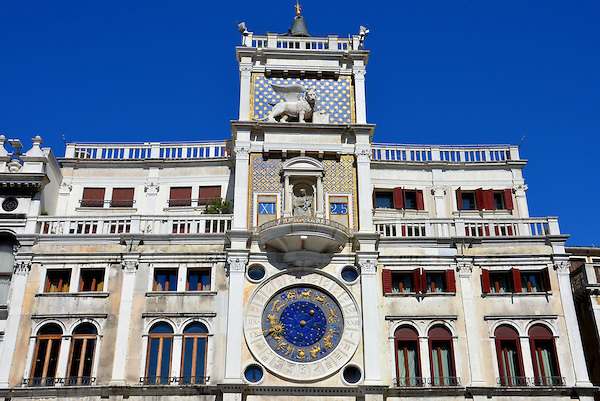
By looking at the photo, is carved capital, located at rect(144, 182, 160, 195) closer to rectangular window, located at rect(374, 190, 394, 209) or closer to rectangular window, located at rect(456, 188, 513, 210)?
rectangular window, located at rect(374, 190, 394, 209)

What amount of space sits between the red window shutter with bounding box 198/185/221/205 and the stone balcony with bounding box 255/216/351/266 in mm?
5913

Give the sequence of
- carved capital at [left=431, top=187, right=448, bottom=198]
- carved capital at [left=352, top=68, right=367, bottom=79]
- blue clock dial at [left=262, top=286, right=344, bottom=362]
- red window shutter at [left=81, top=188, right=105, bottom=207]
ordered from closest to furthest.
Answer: blue clock dial at [left=262, top=286, right=344, bottom=362] < carved capital at [left=352, top=68, right=367, bottom=79] < red window shutter at [left=81, top=188, right=105, bottom=207] < carved capital at [left=431, top=187, right=448, bottom=198]

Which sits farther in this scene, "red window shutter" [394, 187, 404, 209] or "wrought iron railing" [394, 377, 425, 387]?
"red window shutter" [394, 187, 404, 209]

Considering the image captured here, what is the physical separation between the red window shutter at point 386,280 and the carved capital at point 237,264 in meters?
6.44

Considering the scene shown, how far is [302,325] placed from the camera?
3366cm

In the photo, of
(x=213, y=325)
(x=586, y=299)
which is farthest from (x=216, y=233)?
(x=586, y=299)

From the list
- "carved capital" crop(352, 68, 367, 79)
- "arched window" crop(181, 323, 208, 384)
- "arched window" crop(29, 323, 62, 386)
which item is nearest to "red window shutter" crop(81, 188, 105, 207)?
"arched window" crop(29, 323, 62, 386)

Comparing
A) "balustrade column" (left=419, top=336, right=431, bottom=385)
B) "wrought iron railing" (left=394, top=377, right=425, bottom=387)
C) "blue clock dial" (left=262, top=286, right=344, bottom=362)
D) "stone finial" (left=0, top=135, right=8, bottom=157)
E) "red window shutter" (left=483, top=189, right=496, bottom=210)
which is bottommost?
"wrought iron railing" (left=394, top=377, right=425, bottom=387)

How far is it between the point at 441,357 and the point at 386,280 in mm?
4233

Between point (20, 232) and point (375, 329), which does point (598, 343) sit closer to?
point (375, 329)

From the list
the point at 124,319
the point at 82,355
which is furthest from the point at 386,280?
the point at 82,355

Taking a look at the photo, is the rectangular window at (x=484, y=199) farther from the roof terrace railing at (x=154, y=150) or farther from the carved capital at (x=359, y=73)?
Answer: the roof terrace railing at (x=154, y=150)

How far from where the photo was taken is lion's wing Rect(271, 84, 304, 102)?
3928cm

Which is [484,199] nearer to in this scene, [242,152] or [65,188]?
[242,152]
